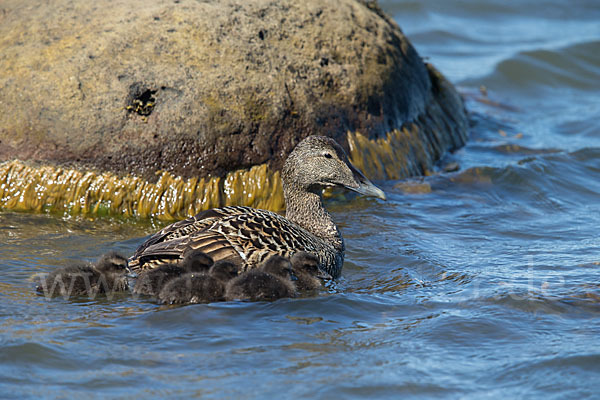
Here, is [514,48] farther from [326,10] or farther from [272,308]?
[272,308]

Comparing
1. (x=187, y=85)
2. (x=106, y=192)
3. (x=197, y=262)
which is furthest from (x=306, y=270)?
(x=187, y=85)

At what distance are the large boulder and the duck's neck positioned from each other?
1243 mm

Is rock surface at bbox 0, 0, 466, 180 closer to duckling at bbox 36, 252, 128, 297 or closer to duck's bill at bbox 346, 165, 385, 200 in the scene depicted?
duck's bill at bbox 346, 165, 385, 200

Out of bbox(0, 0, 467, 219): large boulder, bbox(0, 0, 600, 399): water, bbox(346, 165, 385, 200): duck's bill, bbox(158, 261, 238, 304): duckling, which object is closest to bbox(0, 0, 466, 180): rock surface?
bbox(0, 0, 467, 219): large boulder

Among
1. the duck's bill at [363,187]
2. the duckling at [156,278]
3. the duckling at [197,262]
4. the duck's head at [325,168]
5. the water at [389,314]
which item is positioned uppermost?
the duck's head at [325,168]

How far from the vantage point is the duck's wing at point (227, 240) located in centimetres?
592

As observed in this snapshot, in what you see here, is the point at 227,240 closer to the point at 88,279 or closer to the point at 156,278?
the point at 156,278

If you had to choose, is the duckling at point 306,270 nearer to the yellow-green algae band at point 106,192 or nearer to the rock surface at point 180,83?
the yellow-green algae band at point 106,192

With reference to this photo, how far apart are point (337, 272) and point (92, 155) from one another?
288 cm

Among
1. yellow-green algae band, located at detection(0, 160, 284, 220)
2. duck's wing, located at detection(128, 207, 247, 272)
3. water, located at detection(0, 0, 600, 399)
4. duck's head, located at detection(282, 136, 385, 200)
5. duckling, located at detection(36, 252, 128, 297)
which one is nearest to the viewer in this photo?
water, located at detection(0, 0, 600, 399)

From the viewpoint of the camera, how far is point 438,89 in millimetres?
10828

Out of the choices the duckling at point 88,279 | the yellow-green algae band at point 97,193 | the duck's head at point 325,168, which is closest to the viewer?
the duckling at point 88,279

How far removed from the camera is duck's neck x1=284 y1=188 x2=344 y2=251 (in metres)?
6.90

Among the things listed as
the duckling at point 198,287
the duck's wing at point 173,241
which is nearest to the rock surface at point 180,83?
the duck's wing at point 173,241
